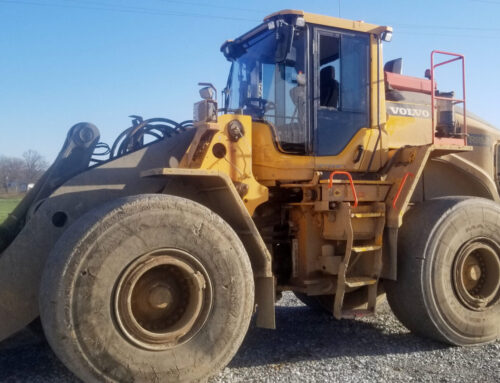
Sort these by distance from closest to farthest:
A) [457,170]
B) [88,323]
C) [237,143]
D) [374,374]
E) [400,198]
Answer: [88,323], [374,374], [237,143], [400,198], [457,170]

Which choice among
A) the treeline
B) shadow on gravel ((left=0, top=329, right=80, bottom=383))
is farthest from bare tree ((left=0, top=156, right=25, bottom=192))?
shadow on gravel ((left=0, top=329, right=80, bottom=383))

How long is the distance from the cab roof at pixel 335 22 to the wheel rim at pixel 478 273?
2.49 m

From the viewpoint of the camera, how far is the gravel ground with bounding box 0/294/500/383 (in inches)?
164

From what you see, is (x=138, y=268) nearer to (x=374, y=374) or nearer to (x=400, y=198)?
(x=374, y=374)

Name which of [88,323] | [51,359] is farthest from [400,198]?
[51,359]

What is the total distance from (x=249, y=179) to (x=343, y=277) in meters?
1.32

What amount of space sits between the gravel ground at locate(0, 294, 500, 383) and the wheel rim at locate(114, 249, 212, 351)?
1.95 feet

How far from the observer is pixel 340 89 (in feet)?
17.3

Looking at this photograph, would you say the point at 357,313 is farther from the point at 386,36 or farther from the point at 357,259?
the point at 386,36

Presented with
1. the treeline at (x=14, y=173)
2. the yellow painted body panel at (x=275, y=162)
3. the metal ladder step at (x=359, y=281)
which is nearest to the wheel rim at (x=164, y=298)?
the yellow painted body panel at (x=275, y=162)

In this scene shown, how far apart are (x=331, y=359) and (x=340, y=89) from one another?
2.74 metres

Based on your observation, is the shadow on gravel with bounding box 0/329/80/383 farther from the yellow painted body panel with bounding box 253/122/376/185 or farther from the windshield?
the windshield

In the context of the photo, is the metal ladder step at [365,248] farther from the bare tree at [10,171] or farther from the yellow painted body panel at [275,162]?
the bare tree at [10,171]

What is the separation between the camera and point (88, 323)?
349cm
